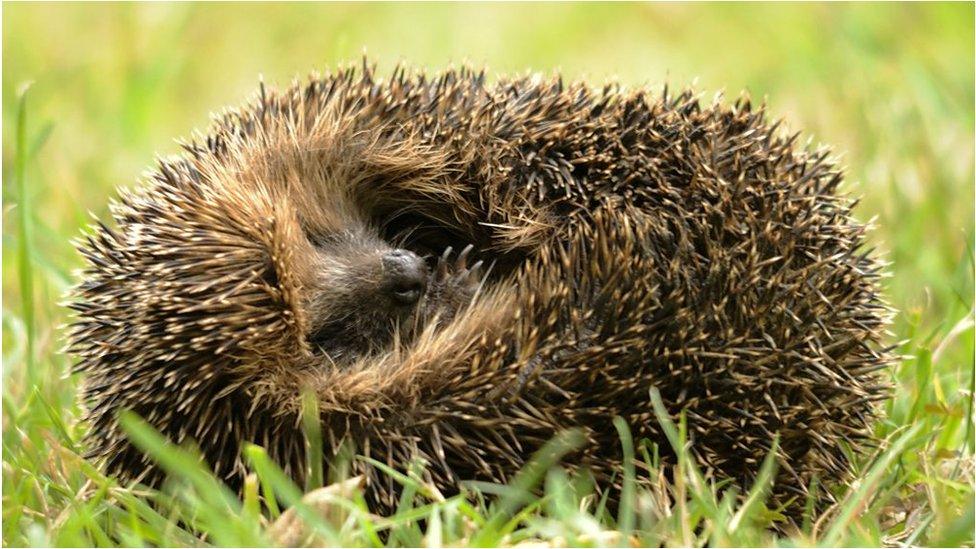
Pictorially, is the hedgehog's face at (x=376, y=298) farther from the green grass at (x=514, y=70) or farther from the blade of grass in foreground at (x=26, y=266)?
the blade of grass in foreground at (x=26, y=266)

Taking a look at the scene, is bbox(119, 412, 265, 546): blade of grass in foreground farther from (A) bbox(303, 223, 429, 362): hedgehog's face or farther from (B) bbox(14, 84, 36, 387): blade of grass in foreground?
(B) bbox(14, 84, 36, 387): blade of grass in foreground

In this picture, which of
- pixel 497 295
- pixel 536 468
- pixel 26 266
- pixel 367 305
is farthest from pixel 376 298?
pixel 26 266

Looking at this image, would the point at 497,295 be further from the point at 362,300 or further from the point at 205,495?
the point at 205,495

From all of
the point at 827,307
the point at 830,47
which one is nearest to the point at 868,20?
the point at 830,47

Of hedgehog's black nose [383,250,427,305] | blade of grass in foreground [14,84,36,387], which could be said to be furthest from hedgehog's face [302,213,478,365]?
blade of grass in foreground [14,84,36,387]

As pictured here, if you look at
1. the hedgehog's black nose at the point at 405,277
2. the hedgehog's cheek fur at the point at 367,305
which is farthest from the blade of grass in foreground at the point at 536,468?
Result: the hedgehog's black nose at the point at 405,277

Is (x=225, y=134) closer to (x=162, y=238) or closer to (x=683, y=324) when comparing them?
(x=162, y=238)
